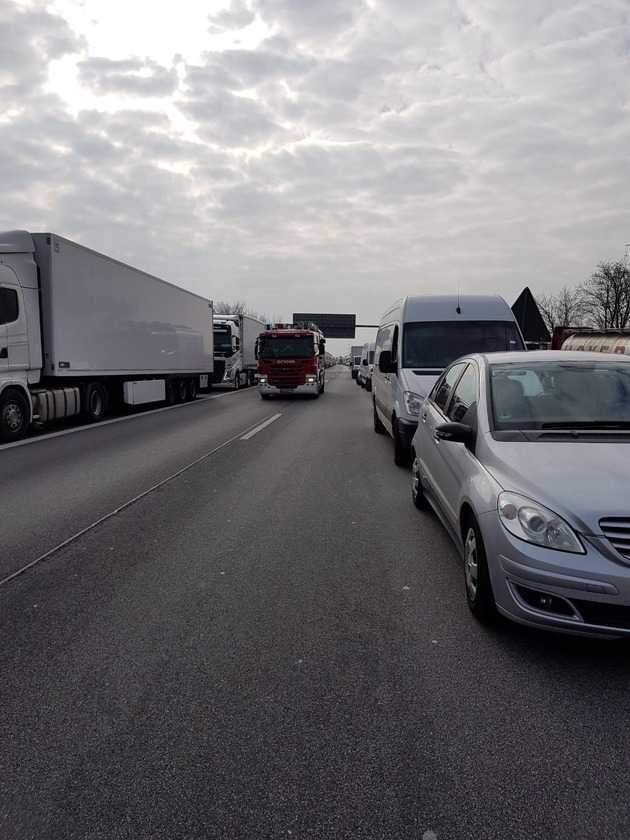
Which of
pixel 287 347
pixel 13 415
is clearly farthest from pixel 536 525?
pixel 287 347

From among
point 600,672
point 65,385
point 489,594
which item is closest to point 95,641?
point 489,594

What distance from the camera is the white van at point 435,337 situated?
9477 millimetres

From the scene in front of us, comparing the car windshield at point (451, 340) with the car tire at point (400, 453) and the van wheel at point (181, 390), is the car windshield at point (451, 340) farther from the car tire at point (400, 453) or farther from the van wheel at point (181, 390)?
the van wheel at point (181, 390)

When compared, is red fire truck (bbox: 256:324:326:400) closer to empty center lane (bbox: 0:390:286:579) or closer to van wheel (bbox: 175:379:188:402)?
van wheel (bbox: 175:379:188:402)

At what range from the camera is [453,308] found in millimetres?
10156

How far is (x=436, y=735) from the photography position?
2.72 metres

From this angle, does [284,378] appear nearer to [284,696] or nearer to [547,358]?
[547,358]

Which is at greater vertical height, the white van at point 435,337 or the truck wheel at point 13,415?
the white van at point 435,337

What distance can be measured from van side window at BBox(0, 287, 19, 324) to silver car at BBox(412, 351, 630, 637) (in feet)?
31.3

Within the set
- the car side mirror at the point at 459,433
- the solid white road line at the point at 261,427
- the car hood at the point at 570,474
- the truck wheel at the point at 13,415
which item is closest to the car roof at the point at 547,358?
the car side mirror at the point at 459,433

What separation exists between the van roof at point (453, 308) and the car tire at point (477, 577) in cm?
637

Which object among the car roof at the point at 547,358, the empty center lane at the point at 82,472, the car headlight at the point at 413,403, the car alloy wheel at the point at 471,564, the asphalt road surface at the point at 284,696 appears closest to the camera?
the asphalt road surface at the point at 284,696

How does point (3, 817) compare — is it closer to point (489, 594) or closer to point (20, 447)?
point (489, 594)

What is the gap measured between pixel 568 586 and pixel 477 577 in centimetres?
71
